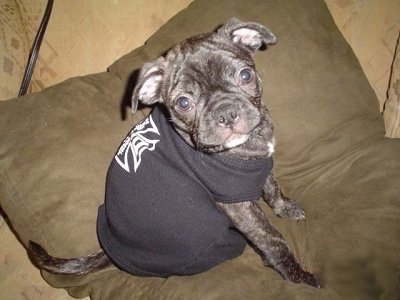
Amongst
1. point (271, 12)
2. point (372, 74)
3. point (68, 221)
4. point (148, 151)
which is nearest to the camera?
point (148, 151)

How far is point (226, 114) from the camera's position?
7.80 ft

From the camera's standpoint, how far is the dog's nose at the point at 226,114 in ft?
7.80

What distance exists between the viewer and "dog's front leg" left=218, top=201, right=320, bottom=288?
2635 millimetres

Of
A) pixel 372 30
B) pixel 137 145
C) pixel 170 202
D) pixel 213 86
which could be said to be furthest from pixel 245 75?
pixel 372 30

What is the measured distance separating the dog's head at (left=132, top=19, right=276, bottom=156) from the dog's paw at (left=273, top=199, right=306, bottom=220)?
0.89 m

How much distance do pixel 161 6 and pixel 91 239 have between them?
2414mm

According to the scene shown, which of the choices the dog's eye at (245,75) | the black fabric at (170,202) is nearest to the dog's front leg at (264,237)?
the black fabric at (170,202)

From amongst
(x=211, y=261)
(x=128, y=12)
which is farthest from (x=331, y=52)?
(x=211, y=261)

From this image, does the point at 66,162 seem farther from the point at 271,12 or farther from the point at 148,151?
the point at 271,12

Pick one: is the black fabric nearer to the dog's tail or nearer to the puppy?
the puppy

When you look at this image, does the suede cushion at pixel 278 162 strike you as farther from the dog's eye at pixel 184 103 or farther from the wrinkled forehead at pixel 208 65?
the dog's eye at pixel 184 103

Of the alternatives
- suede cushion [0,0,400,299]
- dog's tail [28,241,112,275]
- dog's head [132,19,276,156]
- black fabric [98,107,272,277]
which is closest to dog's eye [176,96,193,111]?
dog's head [132,19,276,156]

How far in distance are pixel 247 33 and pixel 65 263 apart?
2.35 meters

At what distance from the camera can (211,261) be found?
8.80ft
